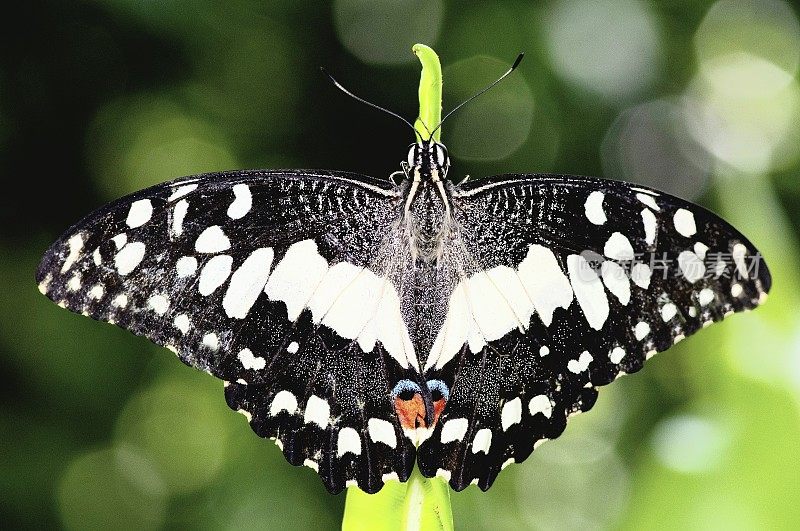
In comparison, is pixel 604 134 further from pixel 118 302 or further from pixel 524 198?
pixel 118 302

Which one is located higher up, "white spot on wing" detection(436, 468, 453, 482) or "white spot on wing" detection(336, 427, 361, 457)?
"white spot on wing" detection(336, 427, 361, 457)

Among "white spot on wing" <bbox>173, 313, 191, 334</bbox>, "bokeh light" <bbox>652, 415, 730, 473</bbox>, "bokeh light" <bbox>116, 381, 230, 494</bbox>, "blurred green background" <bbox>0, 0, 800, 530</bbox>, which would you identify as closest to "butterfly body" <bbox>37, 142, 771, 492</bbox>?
"white spot on wing" <bbox>173, 313, 191, 334</bbox>

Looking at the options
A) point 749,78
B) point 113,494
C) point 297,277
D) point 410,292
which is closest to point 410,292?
point 410,292

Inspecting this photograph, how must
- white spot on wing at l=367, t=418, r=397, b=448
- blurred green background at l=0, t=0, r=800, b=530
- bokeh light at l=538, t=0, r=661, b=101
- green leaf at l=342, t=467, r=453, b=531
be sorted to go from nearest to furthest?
green leaf at l=342, t=467, r=453, b=531 → white spot on wing at l=367, t=418, r=397, b=448 → blurred green background at l=0, t=0, r=800, b=530 → bokeh light at l=538, t=0, r=661, b=101

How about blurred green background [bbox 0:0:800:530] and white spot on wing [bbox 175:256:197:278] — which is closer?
white spot on wing [bbox 175:256:197:278]

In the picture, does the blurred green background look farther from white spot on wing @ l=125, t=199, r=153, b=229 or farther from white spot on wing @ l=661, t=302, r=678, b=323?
white spot on wing @ l=125, t=199, r=153, b=229

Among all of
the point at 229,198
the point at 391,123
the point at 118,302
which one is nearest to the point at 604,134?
the point at 391,123
